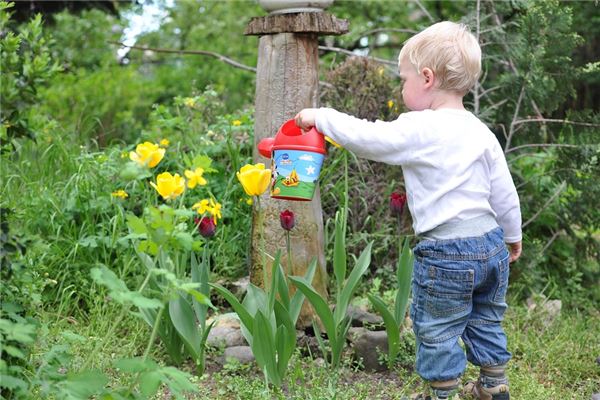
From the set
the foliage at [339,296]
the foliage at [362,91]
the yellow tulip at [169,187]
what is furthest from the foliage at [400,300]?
the foliage at [362,91]

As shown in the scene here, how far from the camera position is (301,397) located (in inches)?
114

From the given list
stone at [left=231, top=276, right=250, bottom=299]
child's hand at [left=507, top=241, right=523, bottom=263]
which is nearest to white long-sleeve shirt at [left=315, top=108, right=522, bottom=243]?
child's hand at [left=507, top=241, right=523, bottom=263]

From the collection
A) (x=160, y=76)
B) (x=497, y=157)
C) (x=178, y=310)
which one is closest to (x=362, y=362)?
(x=178, y=310)

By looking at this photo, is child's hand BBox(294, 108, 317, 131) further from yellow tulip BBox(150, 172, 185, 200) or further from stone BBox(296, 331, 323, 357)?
Result: stone BBox(296, 331, 323, 357)

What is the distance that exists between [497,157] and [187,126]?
2.45m

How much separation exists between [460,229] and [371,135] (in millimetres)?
438

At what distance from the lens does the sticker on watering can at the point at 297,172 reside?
2.70 m

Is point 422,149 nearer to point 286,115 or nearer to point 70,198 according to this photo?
point 286,115

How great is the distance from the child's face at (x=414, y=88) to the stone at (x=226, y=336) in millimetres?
1352

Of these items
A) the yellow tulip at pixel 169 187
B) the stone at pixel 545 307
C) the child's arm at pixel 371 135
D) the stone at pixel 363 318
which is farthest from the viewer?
the stone at pixel 545 307

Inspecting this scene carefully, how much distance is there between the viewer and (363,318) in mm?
3562

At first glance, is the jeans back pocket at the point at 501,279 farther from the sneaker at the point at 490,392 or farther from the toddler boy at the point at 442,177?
the sneaker at the point at 490,392

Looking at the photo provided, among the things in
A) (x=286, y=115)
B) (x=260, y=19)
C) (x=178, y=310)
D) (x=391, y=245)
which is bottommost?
(x=391, y=245)

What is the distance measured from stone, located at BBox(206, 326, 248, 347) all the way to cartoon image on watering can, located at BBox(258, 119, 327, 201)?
971mm
